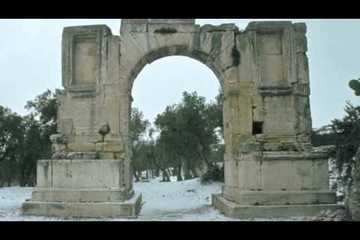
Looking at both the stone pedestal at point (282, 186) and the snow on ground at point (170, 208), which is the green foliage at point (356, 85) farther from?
the snow on ground at point (170, 208)

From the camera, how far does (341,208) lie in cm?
897

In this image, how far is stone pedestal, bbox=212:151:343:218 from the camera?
9.03 metres

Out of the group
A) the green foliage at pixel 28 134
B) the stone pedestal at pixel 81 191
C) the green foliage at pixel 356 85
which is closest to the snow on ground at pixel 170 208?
the stone pedestal at pixel 81 191

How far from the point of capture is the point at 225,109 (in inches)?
437

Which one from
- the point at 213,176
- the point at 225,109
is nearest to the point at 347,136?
the point at 225,109

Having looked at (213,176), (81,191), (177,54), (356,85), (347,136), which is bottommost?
(213,176)

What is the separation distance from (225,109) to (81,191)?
4331 mm

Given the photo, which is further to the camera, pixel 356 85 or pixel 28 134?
pixel 28 134

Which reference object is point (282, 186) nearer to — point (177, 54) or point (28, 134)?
point (177, 54)

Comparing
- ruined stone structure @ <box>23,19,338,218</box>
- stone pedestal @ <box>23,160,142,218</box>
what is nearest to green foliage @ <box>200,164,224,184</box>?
ruined stone structure @ <box>23,19,338,218</box>

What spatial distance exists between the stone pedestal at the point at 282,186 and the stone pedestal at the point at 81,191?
2.61 meters

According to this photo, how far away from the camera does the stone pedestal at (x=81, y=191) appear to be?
927 centimetres

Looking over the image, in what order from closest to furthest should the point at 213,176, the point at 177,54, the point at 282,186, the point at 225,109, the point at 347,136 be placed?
the point at 282,186 < the point at 347,136 < the point at 225,109 < the point at 177,54 < the point at 213,176
